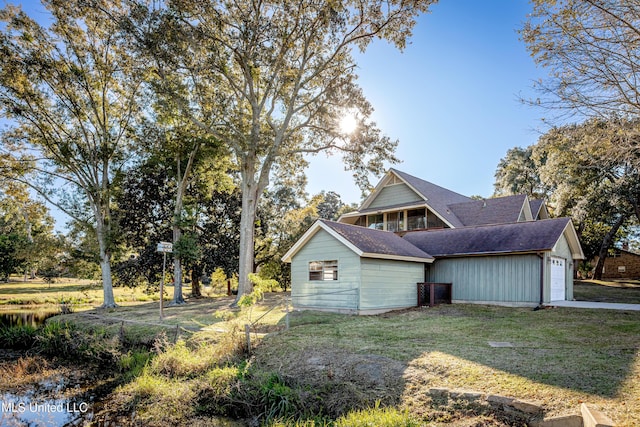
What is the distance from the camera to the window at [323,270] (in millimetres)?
14673

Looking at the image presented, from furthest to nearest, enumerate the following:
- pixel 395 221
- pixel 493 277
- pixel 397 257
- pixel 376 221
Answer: pixel 376 221
pixel 395 221
pixel 493 277
pixel 397 257

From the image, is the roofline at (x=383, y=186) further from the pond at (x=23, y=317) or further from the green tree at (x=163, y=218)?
the pond at (x=23, y=317)

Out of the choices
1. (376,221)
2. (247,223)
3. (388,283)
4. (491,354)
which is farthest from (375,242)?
(376,221)

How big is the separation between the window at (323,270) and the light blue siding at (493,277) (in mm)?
5758

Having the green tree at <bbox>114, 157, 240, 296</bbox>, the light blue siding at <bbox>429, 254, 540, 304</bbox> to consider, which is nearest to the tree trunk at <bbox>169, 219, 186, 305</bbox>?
the green tree at <bbox>114, 157, 240, 296</bbox>

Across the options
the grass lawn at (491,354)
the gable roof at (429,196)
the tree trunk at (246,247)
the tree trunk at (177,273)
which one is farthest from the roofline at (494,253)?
the tree trunk at (177,273)

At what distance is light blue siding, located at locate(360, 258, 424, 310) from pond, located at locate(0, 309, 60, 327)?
13772mm

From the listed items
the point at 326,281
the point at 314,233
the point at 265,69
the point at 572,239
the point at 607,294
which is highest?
the point at 265,69

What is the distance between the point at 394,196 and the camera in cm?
2491

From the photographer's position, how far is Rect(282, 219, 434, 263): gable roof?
13.9 meters

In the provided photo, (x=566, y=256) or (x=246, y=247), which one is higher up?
(x=246, y=247)

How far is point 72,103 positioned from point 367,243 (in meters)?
16.0

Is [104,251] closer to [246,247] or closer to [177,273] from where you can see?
[177,273]

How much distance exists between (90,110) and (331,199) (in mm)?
33856
